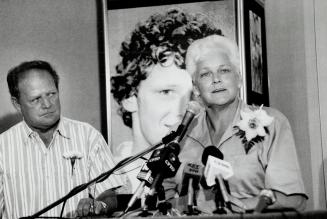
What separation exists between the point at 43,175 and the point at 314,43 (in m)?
1.91

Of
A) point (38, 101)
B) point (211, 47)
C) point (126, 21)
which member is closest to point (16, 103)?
point (38, 101)

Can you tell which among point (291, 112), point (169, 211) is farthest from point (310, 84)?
point (169, 211)

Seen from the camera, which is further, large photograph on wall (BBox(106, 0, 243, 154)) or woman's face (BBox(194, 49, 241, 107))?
large photograph on wall (BBox(106, 0, 243, 154))

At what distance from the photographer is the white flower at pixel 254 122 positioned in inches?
105

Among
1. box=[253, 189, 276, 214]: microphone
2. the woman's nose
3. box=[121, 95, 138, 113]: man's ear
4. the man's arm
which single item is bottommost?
the man's arm

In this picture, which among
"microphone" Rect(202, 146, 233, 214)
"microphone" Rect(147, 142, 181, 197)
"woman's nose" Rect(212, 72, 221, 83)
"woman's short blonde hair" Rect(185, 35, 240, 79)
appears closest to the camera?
"microphone" Rect(202, 146, 233, 214)

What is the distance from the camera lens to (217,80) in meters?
2.92

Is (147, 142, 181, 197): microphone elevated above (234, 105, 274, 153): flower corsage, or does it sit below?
below

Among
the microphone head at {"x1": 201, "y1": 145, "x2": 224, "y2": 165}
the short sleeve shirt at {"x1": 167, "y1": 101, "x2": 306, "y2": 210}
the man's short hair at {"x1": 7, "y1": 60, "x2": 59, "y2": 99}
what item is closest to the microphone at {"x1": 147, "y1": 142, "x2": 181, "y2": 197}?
the microphone head at {"x1": 201, "y1": 145, "x2": 224, "y2": 165}

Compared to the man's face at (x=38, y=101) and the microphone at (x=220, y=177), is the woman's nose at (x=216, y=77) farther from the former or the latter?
the man's face at (x=38, y=101)

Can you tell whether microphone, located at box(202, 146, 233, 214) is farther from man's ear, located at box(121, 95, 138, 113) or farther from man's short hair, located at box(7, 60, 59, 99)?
man's short hair, located at box(7, 60, 59, 99)

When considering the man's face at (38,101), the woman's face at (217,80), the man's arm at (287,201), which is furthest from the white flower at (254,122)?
the man's face at (38,101)

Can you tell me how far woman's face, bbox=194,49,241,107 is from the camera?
9.61 ft

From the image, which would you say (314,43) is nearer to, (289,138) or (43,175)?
(289,138)
